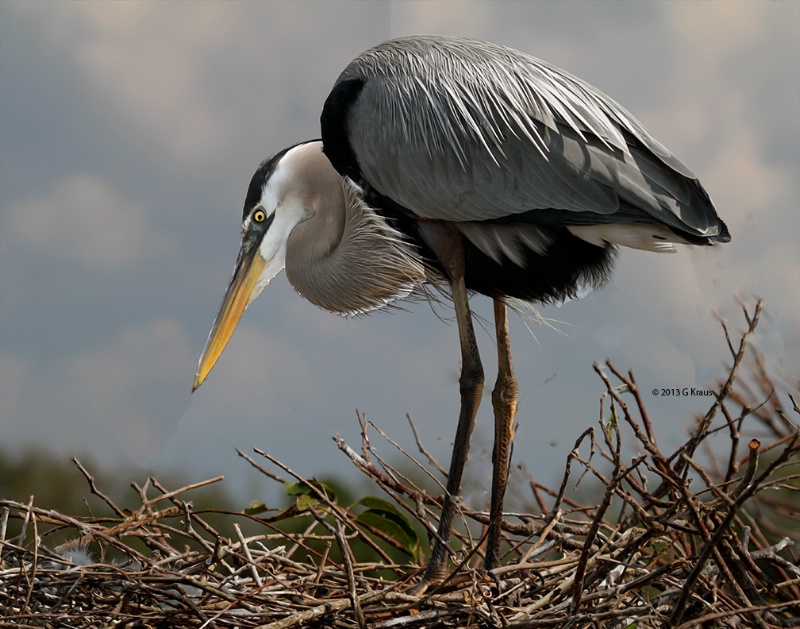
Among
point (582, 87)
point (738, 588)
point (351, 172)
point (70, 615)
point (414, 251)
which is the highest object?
point (582, 87)

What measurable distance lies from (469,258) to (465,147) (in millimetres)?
294

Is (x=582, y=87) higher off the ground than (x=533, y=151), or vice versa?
A: (x=582, y=87)

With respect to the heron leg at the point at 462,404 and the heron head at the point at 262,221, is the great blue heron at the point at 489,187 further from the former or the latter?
the heron head at the point at 262,221

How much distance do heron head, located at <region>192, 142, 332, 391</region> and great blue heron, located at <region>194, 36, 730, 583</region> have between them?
0.52 feet

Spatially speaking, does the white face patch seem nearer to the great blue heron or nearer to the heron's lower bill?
the heron's lower bill

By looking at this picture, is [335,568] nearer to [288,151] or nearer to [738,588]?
[738,588]

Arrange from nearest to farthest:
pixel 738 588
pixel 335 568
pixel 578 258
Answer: pixel 738 588 < pixel 335 568 < pixel 578 258

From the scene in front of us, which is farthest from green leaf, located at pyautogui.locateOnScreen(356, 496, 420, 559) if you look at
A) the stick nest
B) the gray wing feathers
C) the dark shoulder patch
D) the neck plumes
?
the dark shoulder patch

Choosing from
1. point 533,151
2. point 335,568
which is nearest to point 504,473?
point 335,568

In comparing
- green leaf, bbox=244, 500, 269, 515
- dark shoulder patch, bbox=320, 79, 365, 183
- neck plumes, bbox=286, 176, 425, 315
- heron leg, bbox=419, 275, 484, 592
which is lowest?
green leaf, bbox=244, 500, 269, 515

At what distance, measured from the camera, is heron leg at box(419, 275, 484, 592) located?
7.45 feet

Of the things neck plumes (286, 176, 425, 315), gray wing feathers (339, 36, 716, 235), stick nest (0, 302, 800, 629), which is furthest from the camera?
neck plumes (286, 176, 425, 315)

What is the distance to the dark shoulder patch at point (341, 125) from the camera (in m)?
2.46

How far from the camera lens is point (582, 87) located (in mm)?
2373
